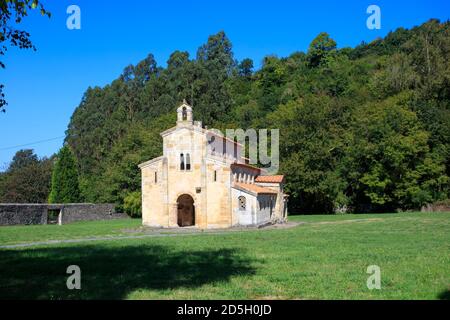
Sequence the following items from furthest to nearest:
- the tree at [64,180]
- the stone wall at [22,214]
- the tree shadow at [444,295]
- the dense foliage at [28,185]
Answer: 1. the dense foliage at [28,185]
2. the tree at [64,180]
3. the stone wall at [22,214]
4. the tree shadow at [444,295]

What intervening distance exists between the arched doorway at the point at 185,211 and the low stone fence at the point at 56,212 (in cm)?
1662

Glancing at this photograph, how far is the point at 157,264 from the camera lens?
1750cm

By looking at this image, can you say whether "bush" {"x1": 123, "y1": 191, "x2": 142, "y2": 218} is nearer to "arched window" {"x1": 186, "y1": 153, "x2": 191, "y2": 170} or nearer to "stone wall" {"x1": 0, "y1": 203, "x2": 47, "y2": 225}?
"stone wall" {"x1": 0, "y1": 203, "x2": 47, "y2": 225}

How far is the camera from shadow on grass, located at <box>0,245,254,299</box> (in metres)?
12.9

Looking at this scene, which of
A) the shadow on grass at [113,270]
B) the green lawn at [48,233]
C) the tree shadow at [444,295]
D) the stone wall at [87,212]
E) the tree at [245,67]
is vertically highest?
the tree at [245,67]

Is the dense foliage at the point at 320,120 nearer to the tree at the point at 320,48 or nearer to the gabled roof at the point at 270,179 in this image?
the tree at the point at 320,48

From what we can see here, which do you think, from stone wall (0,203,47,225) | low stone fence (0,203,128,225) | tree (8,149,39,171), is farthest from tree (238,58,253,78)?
stone wall (0,203,47,225)

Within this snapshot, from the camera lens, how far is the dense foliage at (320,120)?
62062 millimetres

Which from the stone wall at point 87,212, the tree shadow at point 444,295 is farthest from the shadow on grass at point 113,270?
the stone wall at point 87,212

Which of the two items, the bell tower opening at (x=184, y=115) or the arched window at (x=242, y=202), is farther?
the bell tower opening at (x=184, y=115)

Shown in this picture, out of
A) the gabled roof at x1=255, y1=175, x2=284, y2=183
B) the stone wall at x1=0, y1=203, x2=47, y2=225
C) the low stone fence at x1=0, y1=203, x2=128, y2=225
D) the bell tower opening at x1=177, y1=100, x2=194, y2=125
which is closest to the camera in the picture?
→ the bell tower opening at x1=177, y1=100, x2=194, y2=125

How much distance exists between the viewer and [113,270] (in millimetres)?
16188

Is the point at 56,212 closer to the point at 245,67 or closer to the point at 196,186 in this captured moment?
the point at 196,186

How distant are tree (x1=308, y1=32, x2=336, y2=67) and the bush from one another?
6589cm
